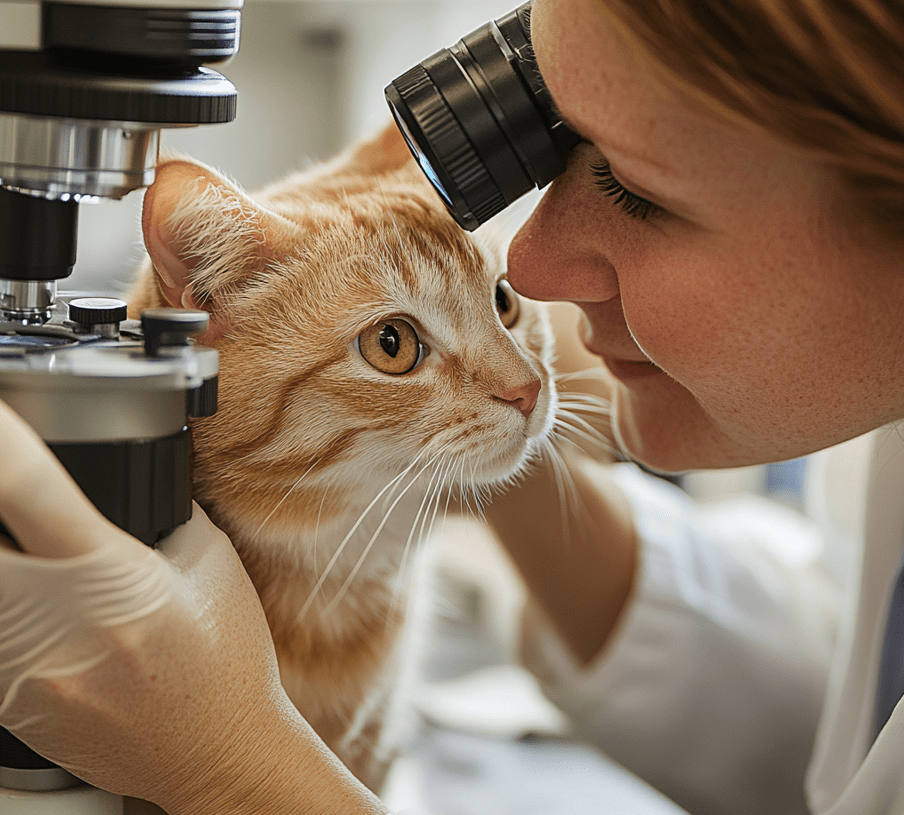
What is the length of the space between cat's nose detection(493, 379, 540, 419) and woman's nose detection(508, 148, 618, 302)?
0.25ft

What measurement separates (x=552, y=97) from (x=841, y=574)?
93 centimetres

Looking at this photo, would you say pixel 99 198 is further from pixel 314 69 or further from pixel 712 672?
pixel 314 69

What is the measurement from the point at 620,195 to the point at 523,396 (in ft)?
0.62

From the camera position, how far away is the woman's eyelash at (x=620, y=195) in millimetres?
653

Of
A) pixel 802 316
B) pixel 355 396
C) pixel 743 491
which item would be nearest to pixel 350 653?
pixel 355 396

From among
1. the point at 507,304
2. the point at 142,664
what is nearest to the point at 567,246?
the point at 507,304

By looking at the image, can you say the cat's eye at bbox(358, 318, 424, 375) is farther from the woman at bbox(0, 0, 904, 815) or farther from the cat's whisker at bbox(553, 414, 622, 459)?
the cat's whisker at bbox(553, 414, 622, 459)

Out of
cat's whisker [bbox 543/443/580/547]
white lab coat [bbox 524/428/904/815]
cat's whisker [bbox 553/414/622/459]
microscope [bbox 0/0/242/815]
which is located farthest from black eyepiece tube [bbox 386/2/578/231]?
white lab coat [bbox 524/428/904/815]

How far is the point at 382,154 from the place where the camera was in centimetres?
95

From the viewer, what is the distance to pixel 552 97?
616 millimetres

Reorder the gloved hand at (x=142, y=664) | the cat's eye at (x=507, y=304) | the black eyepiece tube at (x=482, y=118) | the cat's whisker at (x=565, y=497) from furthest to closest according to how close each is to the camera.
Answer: the cat's whisker at (x=565, y=497)
the cat's eye at (x=507, y=304)
the black eyepiece tube at (x=482, y=118)
the gloved hand at (x=142, y=664)

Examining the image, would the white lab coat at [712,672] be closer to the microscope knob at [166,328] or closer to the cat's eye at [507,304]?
the cat's eye at [507,304]

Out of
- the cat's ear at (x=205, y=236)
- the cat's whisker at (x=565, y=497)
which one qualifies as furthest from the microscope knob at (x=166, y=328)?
the cat's whisker at (x=565, y=497)

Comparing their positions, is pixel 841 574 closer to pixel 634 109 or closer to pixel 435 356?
pixel 435 356
